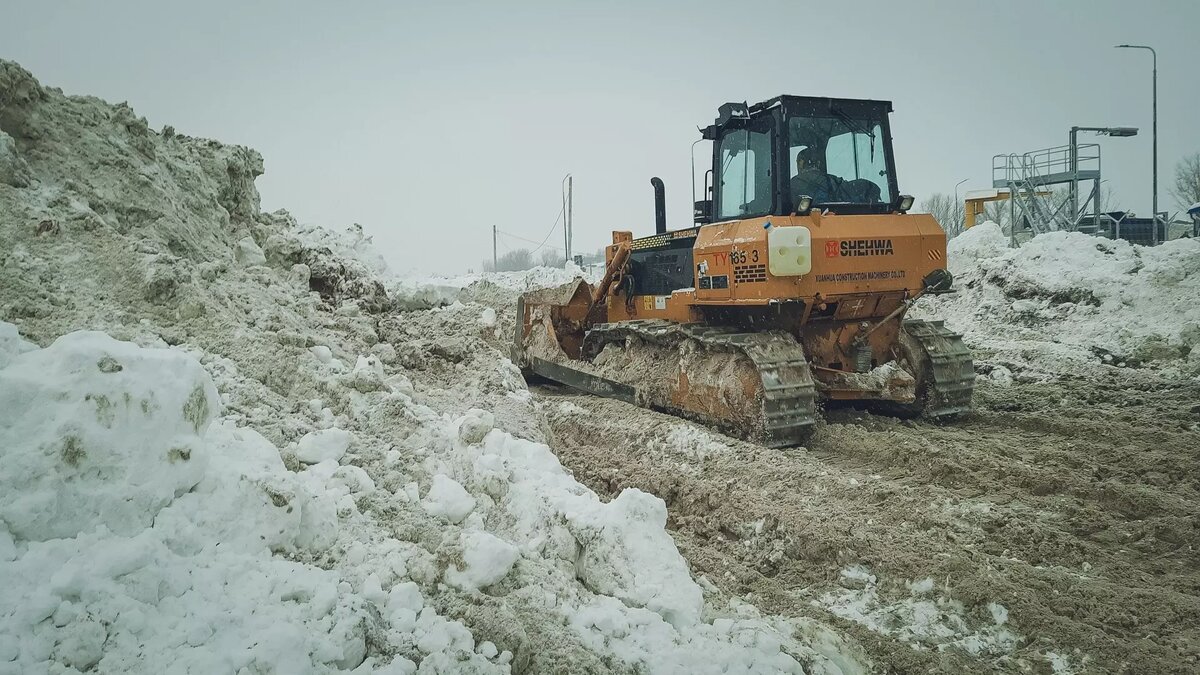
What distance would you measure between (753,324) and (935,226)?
1.98m

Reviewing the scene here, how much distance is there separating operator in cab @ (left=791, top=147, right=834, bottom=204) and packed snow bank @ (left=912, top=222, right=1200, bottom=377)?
4.70 metres

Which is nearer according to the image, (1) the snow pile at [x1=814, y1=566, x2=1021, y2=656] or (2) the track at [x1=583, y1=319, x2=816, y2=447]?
(1) the snow pile at [x1=814, y1=566, x2=1021, y2=656]

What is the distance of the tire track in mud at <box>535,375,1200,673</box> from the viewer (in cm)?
327

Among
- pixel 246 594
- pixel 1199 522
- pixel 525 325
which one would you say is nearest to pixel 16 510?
pixel 246 594

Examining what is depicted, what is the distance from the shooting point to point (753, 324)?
712cm

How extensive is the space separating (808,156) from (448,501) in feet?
17.5

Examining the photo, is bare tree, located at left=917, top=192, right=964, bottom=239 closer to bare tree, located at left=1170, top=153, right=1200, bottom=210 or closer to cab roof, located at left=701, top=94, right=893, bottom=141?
bare tree, located at left=1170, top=153, right=1200, bottom=210

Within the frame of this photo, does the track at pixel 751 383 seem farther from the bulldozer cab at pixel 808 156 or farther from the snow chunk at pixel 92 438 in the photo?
the snow chunk at pixel 92 438

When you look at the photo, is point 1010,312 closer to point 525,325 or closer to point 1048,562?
point 525,325

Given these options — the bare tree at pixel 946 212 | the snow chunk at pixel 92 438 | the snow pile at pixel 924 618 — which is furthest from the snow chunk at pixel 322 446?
the bare tree at pixel 946 212

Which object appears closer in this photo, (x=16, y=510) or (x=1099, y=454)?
(x=16, y=510)

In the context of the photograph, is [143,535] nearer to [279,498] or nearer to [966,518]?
[279,498]

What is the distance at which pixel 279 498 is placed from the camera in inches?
101

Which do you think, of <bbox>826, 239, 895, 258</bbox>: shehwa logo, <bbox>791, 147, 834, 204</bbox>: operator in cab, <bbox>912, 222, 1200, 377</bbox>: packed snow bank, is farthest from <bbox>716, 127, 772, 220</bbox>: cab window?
<bbox>912, 222, 1200, 377</bbox>: packed snow bank
